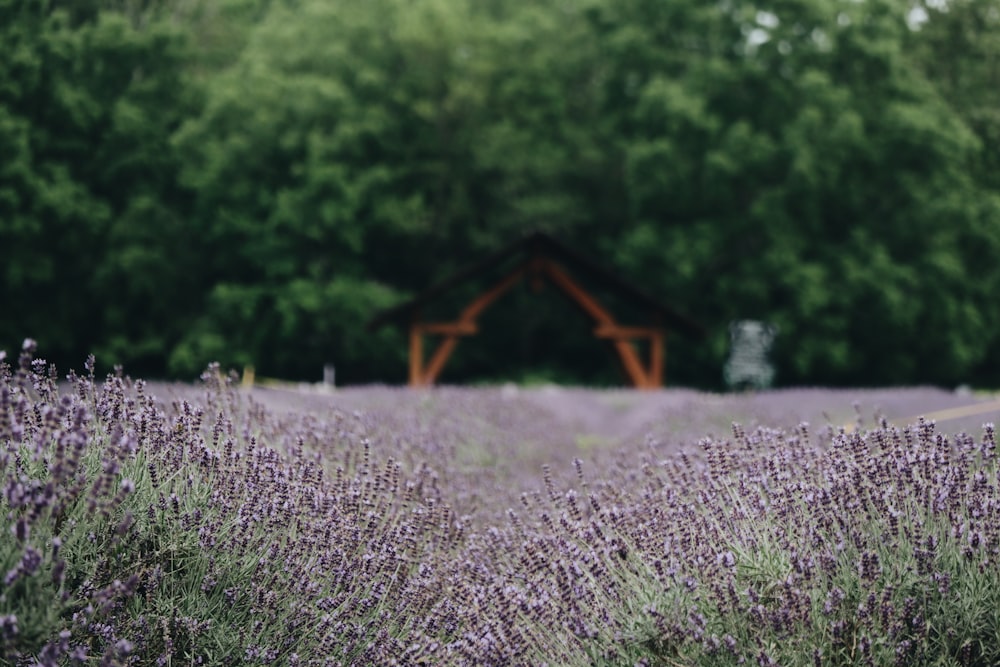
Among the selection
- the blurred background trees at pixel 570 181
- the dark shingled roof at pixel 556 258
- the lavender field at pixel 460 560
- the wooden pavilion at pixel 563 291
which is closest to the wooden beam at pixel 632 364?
the wooden pavilion at pixel 563 291

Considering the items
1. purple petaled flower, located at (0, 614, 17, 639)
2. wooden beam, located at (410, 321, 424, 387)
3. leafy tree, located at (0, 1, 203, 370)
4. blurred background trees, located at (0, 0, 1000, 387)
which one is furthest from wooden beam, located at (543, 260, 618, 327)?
purple petaled flower, located at (0, 614, 17, 639)

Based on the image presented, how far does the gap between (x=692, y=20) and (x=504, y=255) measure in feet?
33.5

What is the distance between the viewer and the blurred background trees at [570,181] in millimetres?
21125

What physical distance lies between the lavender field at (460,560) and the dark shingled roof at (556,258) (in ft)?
40.0

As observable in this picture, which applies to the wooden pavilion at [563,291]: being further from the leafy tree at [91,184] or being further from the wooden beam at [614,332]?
the leafy tree at [91,184]

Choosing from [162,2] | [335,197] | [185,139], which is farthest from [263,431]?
[335,197]

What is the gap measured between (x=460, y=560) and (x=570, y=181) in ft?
75.5

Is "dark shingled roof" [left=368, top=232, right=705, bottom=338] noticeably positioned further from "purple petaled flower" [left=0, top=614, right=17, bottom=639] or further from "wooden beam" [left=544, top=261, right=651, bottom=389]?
"purple petaled flower" [left=0, top=614, right=17, bottom=639]

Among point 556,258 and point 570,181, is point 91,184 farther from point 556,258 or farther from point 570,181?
point 570,181

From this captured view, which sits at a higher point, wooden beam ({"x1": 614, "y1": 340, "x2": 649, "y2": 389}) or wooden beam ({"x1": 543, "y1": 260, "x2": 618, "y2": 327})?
wooden beam ({"x1": 543, "y1": 260, "x2": 618, "y2": 327})

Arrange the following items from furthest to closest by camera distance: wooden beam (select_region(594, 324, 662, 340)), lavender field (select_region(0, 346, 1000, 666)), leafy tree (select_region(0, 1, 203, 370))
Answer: wooden beam (select_region(594, 324, 662, 340))
leafy tree (select_region(0, 1, 203, 370))
lavender field (select_region(0, 346, 1000, 666))

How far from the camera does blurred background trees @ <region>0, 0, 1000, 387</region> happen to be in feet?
69.3

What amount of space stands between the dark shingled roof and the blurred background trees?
15.6 ft

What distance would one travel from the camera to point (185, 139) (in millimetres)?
20797
